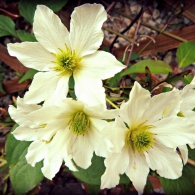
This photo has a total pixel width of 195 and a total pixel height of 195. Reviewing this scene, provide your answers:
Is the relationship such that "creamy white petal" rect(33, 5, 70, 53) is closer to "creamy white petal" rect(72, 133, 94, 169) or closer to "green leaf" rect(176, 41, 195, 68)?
"creamy white petal" rect(72, 133, 94, 169)

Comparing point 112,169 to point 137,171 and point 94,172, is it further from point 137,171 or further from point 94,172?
point 94,172

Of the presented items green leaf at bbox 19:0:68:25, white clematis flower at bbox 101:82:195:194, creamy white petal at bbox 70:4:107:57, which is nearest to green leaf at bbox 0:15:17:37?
green leaf at bbox 19:0:68:25

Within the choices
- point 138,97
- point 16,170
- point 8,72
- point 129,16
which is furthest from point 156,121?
point 8,72

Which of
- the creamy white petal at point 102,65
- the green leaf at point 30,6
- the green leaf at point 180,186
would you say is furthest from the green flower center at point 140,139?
the green leaf at point 30,6

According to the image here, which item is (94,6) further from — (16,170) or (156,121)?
(16,170)

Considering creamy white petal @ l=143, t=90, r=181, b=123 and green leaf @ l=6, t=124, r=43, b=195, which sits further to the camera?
green leaf @ l=6, t=124, r=43, b=195

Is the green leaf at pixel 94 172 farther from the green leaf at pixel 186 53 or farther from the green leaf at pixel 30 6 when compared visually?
the green leaf at pixel 30 6
